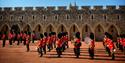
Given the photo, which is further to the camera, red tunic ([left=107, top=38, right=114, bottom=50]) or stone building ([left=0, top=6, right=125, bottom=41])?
stone building ([left=0, top=6, right=125, bottom=41])

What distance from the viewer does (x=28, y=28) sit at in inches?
1235

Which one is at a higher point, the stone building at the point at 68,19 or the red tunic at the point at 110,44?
the stone building at the point at 68,19

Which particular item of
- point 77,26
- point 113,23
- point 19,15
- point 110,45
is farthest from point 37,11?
point 110,45

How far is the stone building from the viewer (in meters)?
29.0

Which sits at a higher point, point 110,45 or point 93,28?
point 93,28

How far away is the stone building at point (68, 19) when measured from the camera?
95.0 ft

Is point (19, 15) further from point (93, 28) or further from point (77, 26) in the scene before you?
point (93, 28)

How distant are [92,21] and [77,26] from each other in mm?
1897

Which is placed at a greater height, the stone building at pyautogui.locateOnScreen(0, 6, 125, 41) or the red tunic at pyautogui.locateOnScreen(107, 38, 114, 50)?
the stone building at pyautogui.locateOnScreen(0, 6, 125, 41)

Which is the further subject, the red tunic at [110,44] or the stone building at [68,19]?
the stone building at [68,19]

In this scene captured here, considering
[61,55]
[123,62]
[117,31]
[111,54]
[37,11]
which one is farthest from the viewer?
[37,11]

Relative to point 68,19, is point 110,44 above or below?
below

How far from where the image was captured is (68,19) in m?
30.0

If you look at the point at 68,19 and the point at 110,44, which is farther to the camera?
the point at 68,19
